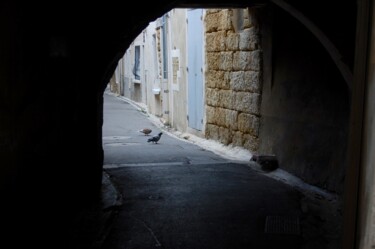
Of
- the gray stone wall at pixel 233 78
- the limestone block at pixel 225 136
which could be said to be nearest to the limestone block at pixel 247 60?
the gray stone wall at pixel 233 78

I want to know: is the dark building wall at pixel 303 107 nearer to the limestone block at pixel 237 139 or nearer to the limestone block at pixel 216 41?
the limestone block at pixel 237 139

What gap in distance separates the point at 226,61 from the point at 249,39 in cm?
135

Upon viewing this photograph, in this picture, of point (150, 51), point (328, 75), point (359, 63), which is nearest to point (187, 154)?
point (328, 75)

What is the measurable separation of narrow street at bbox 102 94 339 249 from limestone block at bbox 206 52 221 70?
261cm

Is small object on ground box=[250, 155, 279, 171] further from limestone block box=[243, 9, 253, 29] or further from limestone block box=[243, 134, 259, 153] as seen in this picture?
limestone block box=[243, 9, 253, 29]

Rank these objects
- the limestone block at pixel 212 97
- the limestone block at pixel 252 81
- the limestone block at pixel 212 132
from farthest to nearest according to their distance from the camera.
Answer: the limestone block at pixel 212 132, the limestone block at pixel 212 97, the limestone block at pixel 252 81

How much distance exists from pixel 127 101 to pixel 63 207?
848 inches

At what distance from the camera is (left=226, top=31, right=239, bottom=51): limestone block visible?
9.22 metres

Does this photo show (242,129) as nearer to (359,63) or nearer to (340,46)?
(340,46)

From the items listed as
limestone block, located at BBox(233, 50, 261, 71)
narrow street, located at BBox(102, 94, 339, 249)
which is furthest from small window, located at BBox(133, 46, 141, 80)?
narrow street, located at BBox(102, 94, 339, 249)

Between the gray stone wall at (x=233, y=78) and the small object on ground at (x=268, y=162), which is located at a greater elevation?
the gray stone wall at (x=233, y=78)

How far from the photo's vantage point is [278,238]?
4.30 m

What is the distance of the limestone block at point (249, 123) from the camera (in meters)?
8.40

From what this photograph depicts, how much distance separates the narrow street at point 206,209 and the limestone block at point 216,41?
107 inches
